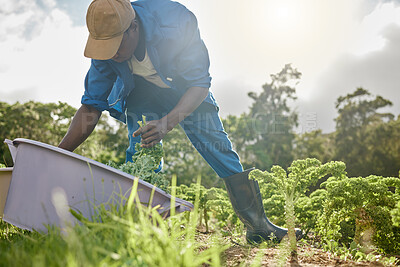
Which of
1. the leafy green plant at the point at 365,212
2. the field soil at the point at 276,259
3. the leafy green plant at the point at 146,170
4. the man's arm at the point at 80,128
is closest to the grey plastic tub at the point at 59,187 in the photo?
the leafy green plant at the point at 146,170

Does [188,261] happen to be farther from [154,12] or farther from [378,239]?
[154,12]

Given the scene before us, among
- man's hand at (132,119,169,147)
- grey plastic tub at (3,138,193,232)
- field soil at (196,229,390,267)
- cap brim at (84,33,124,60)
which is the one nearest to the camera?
grey plastic tub at (3,138,193,232)

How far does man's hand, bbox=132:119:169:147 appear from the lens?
6.47ft

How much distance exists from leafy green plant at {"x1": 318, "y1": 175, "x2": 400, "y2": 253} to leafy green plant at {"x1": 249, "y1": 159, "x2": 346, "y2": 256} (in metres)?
0.13

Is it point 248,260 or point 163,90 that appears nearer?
point 248,260

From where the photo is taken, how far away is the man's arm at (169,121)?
1.98 m

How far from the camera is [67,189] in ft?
5.39

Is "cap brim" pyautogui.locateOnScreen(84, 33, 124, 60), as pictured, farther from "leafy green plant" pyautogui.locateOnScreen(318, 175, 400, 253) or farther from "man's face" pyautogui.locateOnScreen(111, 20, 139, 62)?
"leafy green plant" pyautogui.locateOnScreen(318, 175, 400, 253)

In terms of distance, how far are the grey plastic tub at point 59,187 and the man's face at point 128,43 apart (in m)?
0.90

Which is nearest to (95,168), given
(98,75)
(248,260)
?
(248,260)

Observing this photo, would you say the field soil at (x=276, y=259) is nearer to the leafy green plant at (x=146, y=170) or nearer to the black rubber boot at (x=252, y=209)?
the black rubber boot at (x=252, y=209)

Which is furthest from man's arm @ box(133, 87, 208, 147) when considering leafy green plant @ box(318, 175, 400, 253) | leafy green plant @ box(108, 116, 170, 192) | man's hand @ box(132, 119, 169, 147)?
leafy green plant @ box(318, 175, 400, 253)

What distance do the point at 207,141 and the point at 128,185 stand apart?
3.45 feet

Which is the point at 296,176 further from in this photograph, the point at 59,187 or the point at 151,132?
the point at 59,187
